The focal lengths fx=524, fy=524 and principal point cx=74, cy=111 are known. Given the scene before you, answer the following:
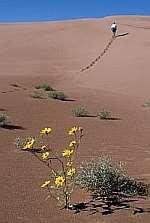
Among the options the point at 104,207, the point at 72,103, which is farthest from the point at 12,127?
the point at 104,207

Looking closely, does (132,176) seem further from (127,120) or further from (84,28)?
(84,28)

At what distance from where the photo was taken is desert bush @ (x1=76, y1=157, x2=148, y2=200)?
24.1ft

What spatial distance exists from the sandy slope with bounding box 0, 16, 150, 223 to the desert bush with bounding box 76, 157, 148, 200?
1.49 feet

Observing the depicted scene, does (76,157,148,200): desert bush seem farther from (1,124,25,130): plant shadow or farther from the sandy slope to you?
(1,124,25,130): plant shadow

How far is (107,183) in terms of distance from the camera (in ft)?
24.2

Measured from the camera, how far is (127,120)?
627 inches

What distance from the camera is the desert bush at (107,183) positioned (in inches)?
289

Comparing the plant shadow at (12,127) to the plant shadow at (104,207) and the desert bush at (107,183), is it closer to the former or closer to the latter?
the desert bush at (107,183)

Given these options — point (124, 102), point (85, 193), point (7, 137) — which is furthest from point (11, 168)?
point (124, 102)

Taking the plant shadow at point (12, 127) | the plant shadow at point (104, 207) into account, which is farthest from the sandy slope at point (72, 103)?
the plant shadow at point (12, 127)

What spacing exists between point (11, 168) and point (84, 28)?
50.3 metres

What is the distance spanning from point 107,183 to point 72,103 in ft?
39.2

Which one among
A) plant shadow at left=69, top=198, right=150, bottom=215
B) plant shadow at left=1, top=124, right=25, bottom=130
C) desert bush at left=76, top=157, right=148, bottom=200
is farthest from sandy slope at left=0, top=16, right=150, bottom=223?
desert bush at left=76, top=157, right=148, bottom=200

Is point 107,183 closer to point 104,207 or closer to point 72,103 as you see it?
point 104,207
